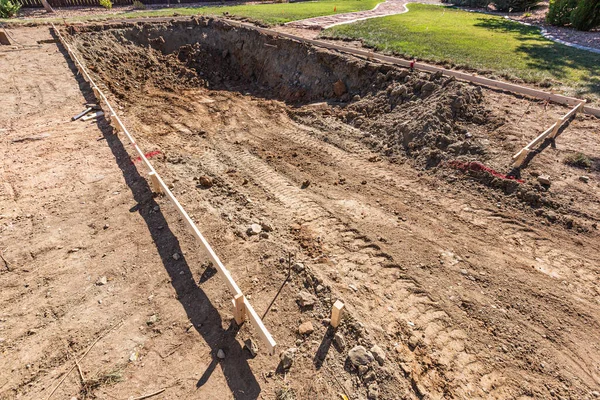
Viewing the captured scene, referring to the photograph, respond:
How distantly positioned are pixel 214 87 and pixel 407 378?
14.6m

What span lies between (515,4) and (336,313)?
2931 cm

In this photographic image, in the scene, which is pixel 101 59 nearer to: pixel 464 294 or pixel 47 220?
pixel 47 220

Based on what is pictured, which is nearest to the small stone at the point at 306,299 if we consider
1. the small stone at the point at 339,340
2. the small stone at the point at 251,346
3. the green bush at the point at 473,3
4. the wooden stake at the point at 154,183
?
the small stone at the point at 339,340

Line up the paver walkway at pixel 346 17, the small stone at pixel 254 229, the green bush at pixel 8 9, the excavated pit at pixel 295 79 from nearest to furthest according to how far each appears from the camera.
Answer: the small stone at pixel 254 229 < the excavated pit at pixel 295 79 < the paver walkway at pixel 346 17 < the green bush at pixel 8 9

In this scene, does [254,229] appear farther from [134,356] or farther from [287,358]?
[134,356]

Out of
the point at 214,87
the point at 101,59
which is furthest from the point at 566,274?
the point at 101,59

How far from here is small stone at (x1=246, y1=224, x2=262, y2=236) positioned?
6.16 m

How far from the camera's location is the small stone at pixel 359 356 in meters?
4.04

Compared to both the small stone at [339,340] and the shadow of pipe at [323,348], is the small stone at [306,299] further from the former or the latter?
the small stone at [339,340]

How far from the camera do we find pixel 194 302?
4871 millimetres

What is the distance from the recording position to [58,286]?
5066 mm

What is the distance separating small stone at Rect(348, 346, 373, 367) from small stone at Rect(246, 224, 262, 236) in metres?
2.97

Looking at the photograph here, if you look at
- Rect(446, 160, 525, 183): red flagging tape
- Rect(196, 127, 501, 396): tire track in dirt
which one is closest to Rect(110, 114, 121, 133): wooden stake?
Rect(196, 127, 501, 396): tire track in dirt

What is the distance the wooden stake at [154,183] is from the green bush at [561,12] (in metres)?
22.9
